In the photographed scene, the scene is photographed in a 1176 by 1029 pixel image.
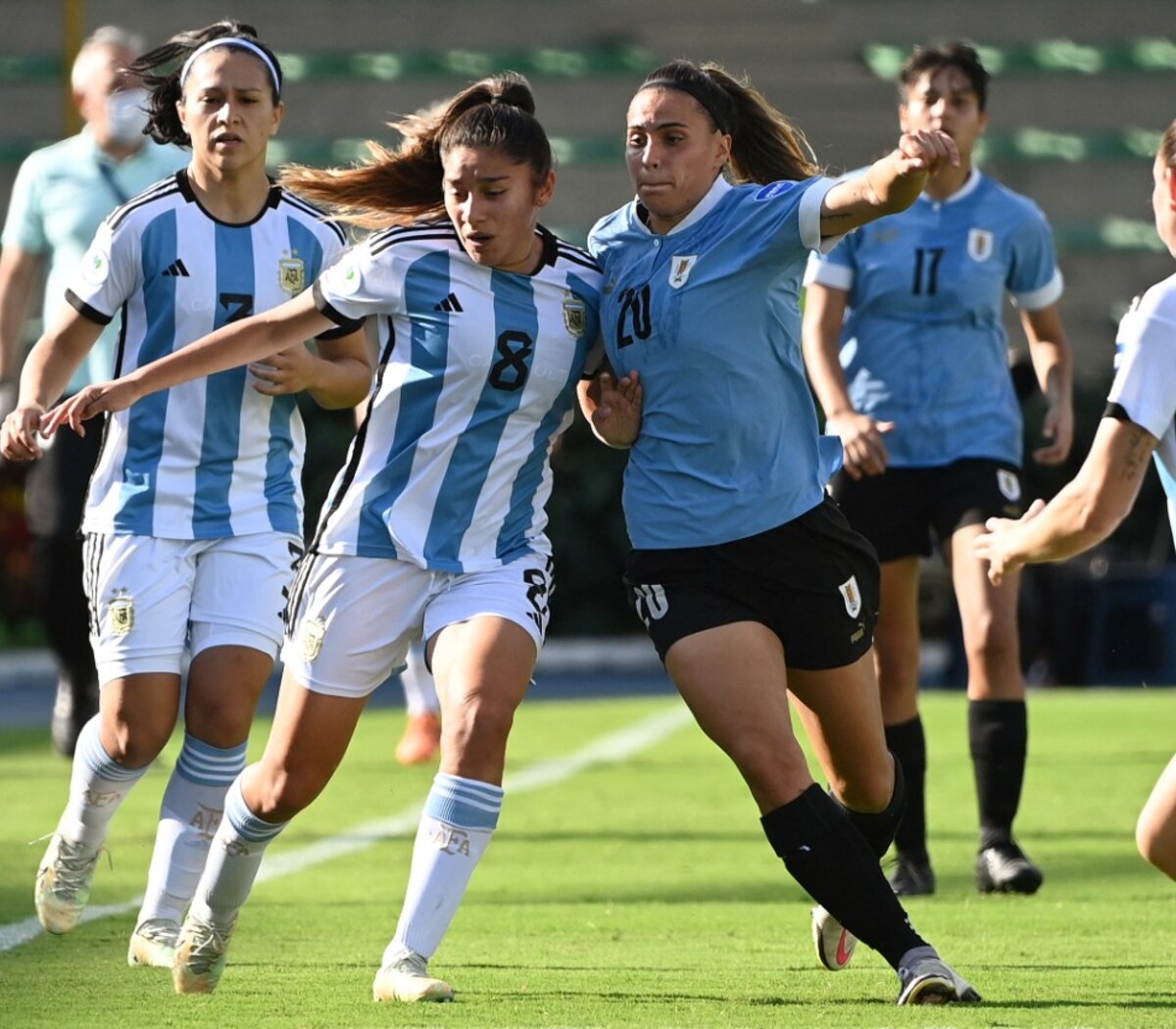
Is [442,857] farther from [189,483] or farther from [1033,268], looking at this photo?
[1033,268]

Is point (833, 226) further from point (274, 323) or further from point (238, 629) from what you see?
point (238, 629)

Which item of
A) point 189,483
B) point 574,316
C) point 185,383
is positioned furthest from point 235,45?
point 574,316

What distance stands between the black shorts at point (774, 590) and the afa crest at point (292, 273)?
1.31 m

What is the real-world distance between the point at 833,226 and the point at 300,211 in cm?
164

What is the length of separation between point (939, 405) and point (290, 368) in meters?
2.46

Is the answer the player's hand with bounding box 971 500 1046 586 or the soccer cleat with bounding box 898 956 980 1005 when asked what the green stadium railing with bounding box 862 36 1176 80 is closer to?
the player's hand with bounding box 971 500 1046 586

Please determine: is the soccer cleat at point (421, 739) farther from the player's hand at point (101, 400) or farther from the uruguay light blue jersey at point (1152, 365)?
the uruguay light blue jersey at point (1152, 365)

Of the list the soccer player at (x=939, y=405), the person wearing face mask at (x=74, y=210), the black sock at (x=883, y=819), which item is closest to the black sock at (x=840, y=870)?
the black sock at (x=883, y=819)

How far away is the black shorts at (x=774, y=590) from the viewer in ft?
16.1

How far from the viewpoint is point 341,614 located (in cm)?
495

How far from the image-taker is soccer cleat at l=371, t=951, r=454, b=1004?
4.66 meters

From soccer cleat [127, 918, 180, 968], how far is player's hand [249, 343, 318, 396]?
1.33 m

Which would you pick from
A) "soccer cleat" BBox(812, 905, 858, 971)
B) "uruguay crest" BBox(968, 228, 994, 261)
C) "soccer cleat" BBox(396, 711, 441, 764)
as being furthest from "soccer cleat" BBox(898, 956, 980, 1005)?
"soccer cleat" BBox(396, 711, 441, 764)

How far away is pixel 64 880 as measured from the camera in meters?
5.80
